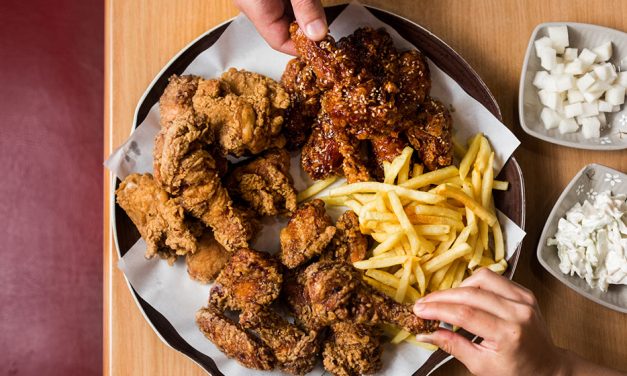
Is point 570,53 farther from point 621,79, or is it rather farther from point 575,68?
point 621,79

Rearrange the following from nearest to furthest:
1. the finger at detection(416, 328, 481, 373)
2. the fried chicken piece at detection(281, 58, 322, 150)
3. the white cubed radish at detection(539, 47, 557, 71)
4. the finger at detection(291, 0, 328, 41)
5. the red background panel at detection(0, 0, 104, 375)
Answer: the finger at detection(416, 328, 481, 373) < the finger at detection(291, 0, 328, 41) < the fried chicken piece at detection(281, 58, 322, 150) < the white cubed radish at detection(539, 47, 557, 71) < the red background panel at detection(0, 0, 104, 375)

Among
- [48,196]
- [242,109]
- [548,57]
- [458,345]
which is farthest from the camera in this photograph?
[48,196]

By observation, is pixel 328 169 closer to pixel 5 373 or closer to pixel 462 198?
pixel 462 198

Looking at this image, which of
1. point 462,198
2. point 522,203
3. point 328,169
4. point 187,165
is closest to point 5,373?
point 187,165

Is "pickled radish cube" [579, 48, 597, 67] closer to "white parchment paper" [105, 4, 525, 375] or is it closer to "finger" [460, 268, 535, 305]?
"white parchment paper" [105, 4, 525, 375]

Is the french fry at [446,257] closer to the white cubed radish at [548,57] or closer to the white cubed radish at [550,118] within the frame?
the white cubed radish at [550,118]

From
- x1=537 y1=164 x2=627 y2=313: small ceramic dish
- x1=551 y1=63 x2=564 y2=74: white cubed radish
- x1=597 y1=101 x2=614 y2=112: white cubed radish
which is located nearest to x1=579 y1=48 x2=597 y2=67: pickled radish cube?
x1=551 y1=63 x2=564 y2=74: white cubed radish

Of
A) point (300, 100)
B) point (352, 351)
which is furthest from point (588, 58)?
point (352, 351)
